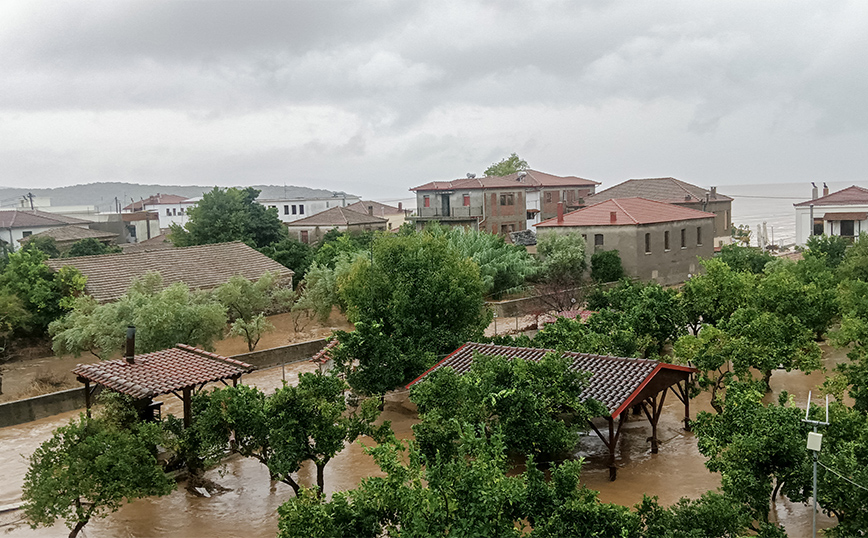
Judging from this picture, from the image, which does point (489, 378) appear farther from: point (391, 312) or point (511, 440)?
point (391, 312)

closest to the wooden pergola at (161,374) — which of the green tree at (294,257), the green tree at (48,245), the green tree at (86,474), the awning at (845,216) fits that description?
the green tree at (86,474)

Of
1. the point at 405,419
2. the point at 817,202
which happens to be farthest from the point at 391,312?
the point at 817,202

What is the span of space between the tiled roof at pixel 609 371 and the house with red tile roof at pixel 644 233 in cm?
2833

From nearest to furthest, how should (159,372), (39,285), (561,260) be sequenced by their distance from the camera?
(159,372), (39,285), (561,260)

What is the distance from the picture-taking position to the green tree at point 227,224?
54094 millimetres

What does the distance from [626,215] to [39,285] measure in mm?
35031

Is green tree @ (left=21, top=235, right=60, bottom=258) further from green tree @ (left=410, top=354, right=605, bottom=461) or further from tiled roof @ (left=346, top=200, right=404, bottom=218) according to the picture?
green tree @ (left=410, top=354, right=605, bottom=461)

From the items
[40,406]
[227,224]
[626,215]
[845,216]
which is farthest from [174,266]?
[845,216]

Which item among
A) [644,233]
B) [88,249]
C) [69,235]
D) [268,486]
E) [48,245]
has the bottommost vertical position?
[268,486]

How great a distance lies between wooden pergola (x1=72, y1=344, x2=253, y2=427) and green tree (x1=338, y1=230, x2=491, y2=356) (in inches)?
247

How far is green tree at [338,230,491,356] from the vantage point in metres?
23.5

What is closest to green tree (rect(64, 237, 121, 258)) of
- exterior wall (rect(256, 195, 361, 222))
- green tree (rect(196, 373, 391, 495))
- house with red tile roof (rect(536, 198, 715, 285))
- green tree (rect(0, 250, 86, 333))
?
green tree (rect(0, 250, 86, 333))

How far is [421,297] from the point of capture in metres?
23.8

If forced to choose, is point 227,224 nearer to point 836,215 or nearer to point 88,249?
point 88,249
